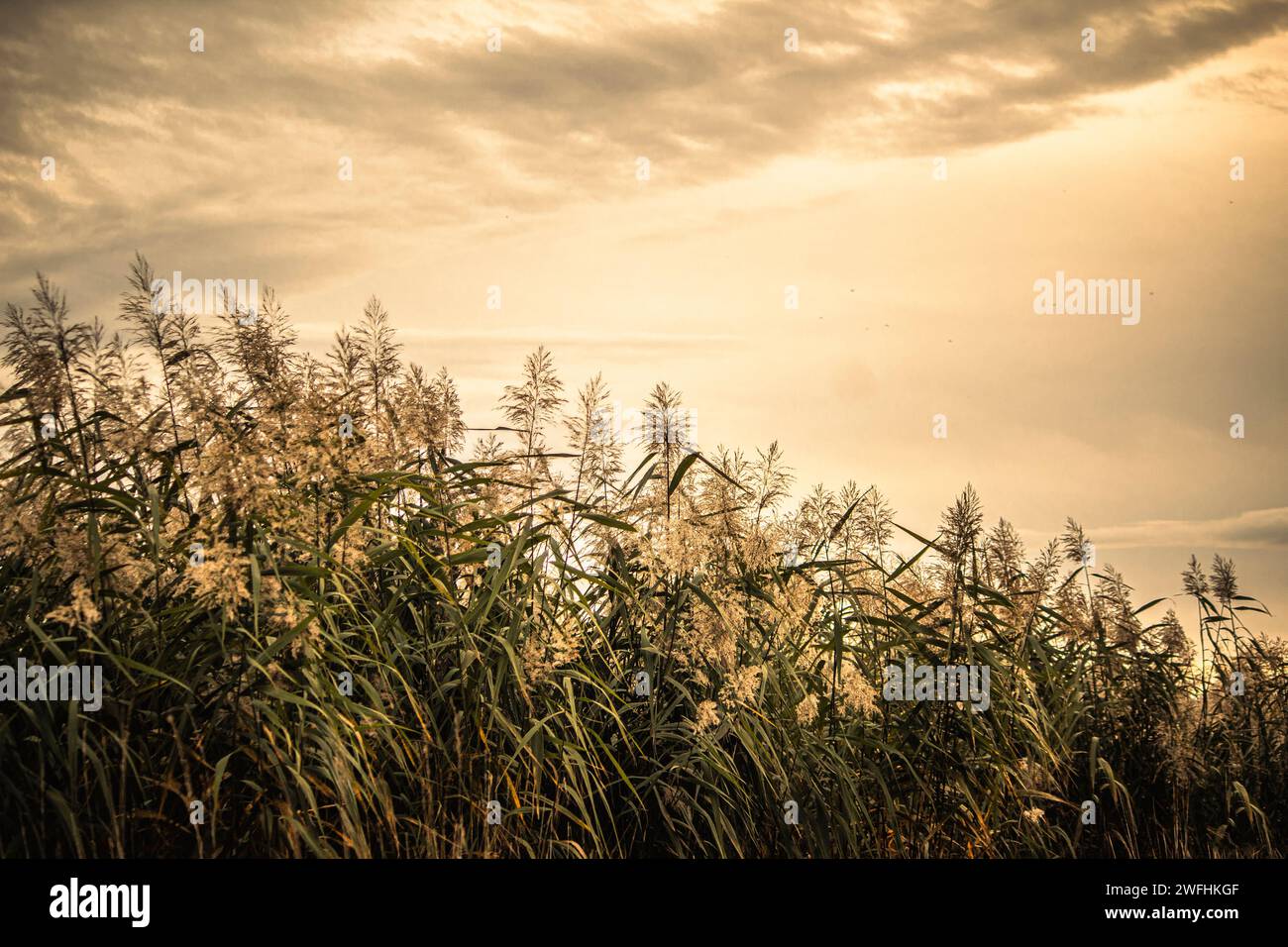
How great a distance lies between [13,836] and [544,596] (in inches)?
76.2

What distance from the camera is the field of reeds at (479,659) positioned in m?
3.33

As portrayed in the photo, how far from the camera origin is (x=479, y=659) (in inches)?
149

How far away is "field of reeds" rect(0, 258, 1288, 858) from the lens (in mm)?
3330

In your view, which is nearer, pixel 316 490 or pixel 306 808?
pixel 306 808

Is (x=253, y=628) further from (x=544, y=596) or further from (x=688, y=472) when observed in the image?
(x=688, y=472)

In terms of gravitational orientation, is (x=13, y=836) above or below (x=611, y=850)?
above
